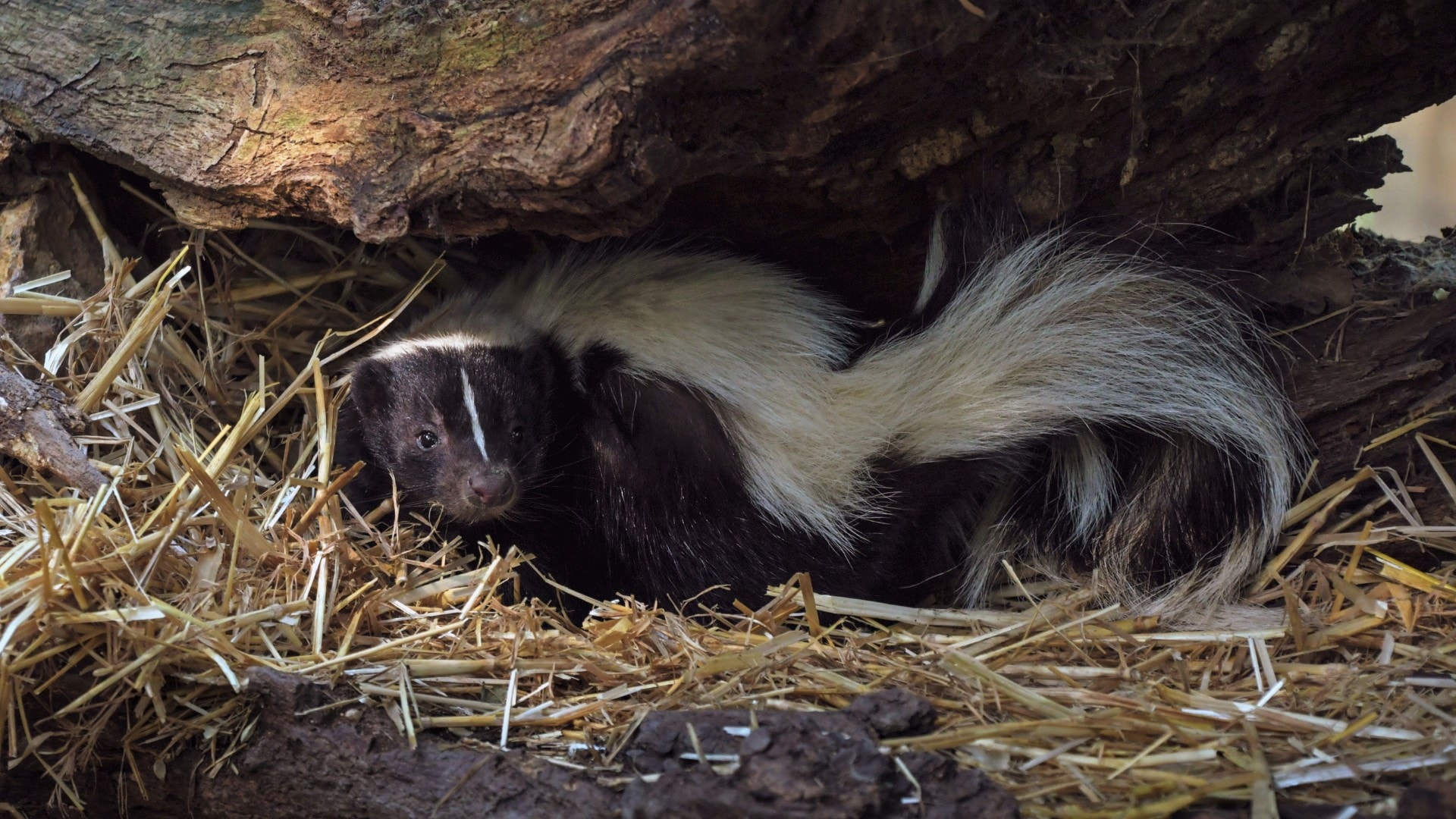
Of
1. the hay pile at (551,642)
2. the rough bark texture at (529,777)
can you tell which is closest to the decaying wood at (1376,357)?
the hay pile at (551,642)

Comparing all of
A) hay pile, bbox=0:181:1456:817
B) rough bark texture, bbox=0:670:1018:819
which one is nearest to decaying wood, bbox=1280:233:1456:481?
hay pile, bbox=0:181:1456:817

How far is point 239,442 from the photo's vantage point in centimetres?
288

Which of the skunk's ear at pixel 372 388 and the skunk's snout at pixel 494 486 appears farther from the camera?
the skunk's ear at pixel 372 388

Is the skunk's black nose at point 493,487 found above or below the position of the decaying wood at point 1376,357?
below

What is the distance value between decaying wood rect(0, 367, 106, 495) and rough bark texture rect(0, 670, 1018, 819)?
0.76 m

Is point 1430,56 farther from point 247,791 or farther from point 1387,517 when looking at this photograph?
point 247,791

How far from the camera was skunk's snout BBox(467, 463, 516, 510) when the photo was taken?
116 inches

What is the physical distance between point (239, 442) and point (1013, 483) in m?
2.17

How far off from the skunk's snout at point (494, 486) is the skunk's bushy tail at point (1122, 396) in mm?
959

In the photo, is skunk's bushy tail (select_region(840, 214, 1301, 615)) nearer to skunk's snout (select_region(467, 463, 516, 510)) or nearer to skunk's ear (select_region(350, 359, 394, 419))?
skunk's snout (select_region(467, 463, 516, 510))

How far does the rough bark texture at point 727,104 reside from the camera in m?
2.33

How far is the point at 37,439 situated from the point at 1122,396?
2.83 meters

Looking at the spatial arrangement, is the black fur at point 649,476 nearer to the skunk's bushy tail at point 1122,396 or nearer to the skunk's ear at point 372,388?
the skunk's ear at point 372,388

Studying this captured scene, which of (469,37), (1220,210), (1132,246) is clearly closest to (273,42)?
(469,37)
